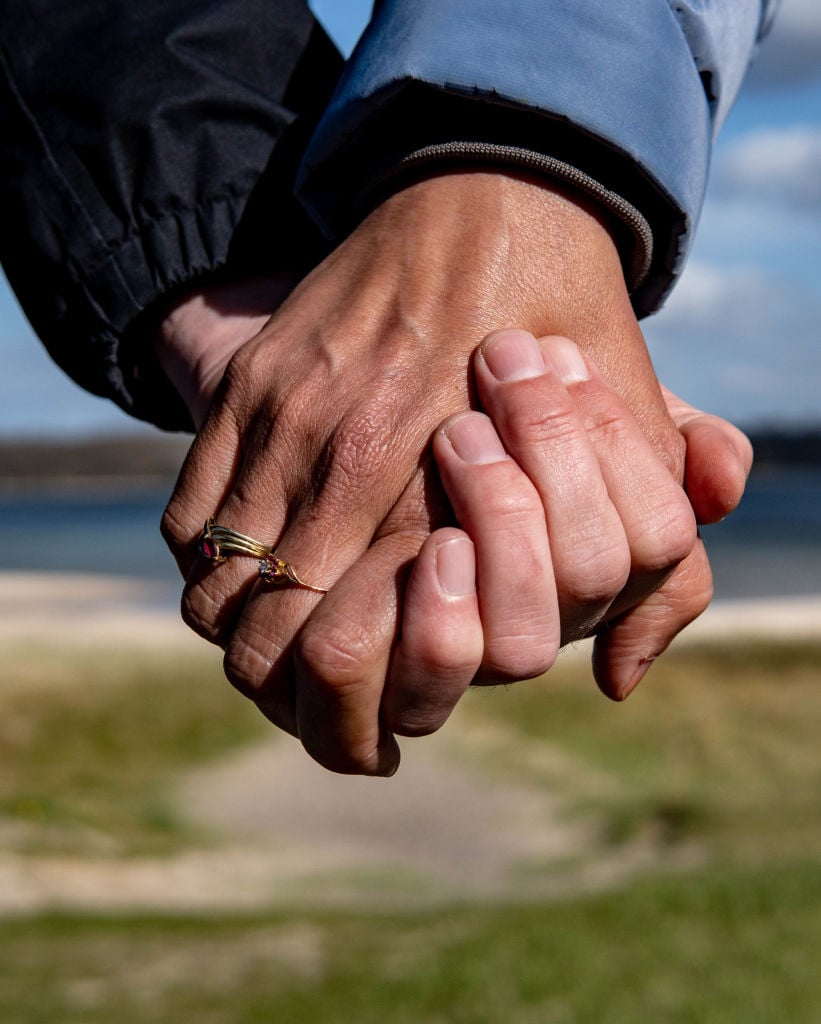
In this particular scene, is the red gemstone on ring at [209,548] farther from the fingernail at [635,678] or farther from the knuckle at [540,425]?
the fingernail at [635,678]

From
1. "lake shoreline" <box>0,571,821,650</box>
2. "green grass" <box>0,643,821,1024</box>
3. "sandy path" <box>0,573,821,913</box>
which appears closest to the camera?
"green grass" <box>0,643,821,1024</box>

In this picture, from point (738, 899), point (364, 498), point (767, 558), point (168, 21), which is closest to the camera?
point (364, 498)

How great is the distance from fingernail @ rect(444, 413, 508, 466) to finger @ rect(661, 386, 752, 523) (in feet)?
0.87

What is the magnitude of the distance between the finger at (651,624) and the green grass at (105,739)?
31.9 ft

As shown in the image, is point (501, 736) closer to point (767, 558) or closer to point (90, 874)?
point (90, 874)

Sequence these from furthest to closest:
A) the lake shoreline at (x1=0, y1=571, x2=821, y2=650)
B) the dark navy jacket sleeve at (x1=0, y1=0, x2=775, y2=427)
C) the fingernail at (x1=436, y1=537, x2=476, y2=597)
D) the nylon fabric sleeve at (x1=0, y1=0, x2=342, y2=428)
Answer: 1. the lake shoreline at (x1=0, y1=571, x2=821, y2=650)
2. the nylon fabric sleeve at (x1=0, y1=0, x2=342, y2=428)
3. the dark navy jacket sleeve at (x1=0, y1=0, x2=775, y2=427)
4. the fingernail at (x1=436, y1=537, x2=476, y2=597)

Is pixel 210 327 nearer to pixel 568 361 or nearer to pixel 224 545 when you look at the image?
pixel 224 545

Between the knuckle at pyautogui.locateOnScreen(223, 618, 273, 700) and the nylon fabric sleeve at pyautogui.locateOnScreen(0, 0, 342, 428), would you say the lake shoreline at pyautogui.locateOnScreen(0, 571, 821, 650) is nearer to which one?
the nylon fabric sleeve at pyautogui.locateOnScreen(0, 0, 342, 428)

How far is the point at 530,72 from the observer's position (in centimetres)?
106

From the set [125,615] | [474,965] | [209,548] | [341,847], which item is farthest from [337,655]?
[125,615]

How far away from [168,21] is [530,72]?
0.50 meters

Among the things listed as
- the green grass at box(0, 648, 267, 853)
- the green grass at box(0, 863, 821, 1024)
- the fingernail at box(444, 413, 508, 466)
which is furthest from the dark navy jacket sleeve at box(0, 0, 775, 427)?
the green grass at box(0, 648, 267, 853)

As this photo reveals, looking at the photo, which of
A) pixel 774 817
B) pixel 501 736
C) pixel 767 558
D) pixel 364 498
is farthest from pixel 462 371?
pixel 767 558

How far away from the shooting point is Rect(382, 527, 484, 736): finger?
0.97m
